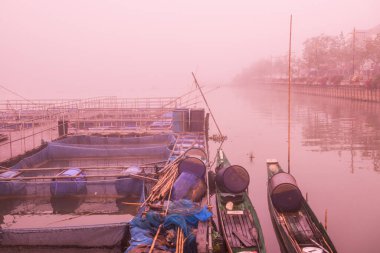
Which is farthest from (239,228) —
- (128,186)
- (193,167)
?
(128,186)

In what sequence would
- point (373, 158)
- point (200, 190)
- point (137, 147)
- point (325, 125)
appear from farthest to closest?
point (325, 125)
point (373, 158)
point (137, 147)
point (200, 190)

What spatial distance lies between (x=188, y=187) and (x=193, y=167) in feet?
5.19

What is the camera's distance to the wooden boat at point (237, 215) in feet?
41.4

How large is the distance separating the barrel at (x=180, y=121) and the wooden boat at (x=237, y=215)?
12.9 m

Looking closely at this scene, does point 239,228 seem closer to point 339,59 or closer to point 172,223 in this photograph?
point 172,223

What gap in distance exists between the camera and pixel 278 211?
15672 mm

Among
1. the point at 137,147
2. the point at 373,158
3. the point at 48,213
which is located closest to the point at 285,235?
the point at 48,213

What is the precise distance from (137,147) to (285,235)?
55.5ft

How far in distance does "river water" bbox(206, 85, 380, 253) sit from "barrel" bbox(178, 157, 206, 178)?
416cm

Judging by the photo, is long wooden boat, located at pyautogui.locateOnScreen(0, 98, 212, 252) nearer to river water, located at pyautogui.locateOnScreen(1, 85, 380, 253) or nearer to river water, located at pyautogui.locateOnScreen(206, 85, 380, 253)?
river water, located at pyautogui.locateOnScreen(1, 85, 380, 253)

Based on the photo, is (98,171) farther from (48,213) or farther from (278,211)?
(278,211)

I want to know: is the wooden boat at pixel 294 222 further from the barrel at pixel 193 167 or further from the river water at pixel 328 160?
the barrel at pixel 193 167

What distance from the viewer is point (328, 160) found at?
1196 inches

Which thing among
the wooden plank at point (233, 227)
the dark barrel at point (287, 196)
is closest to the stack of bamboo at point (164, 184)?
the wooden plank at point (233, 227)
